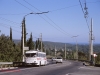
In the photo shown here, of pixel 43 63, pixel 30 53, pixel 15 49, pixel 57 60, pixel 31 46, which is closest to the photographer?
pixel 30 53

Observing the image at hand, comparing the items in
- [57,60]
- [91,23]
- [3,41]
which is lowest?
[57,60]

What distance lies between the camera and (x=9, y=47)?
5331 centimetres

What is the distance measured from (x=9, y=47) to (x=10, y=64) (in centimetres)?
1241

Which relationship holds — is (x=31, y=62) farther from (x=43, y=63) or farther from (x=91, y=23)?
(x=91, y=23)

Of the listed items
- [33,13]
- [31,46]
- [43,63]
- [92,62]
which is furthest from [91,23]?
[31,46]

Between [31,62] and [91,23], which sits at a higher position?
[91,23]

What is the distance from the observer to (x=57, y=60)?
66.5 m

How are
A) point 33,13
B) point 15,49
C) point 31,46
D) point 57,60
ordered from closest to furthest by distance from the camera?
point 33,13 < point 15,49 < point 57,60 < point 31,46

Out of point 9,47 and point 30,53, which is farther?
point 9,47

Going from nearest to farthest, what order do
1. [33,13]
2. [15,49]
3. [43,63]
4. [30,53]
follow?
1. [33,13]
2. [30,53]
3. [43,63]
4. [15,49]

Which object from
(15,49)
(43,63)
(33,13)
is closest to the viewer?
(33,13)

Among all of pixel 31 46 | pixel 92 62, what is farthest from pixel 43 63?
pixel 31 46

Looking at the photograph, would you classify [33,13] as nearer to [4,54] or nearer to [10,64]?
[10,64]

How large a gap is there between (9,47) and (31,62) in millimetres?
12999
